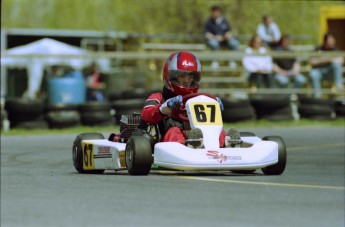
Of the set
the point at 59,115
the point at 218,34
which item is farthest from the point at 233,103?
the point at 218,34

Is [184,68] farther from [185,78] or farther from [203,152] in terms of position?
[203,152]

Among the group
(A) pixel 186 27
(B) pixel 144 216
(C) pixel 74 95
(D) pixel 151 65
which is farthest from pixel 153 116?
(B) pixel 144 216

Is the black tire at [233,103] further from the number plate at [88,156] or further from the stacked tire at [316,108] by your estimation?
the number plate at [88,156]

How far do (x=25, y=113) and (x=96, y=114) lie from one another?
17.7 feet

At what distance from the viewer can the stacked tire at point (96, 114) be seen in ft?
49.7

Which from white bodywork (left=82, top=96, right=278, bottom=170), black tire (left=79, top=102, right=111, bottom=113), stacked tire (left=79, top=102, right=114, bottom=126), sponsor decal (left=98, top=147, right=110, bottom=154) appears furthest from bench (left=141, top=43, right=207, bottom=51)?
white bodywork (left=82, top=96, right=278, bottom=170)

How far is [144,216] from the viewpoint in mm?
62812

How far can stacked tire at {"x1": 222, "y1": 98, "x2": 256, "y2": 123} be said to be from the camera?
48.5 ft

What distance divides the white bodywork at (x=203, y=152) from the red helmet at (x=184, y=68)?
25cm

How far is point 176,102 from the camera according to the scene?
22.8 ft

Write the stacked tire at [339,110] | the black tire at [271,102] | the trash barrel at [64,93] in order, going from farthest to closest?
the stacked tire at [339,110]
the black tire at [271,102]
the trash barrel at [64,93]

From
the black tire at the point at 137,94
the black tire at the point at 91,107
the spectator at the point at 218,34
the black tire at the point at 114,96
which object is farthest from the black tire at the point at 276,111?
the black tire at the point at 114,96

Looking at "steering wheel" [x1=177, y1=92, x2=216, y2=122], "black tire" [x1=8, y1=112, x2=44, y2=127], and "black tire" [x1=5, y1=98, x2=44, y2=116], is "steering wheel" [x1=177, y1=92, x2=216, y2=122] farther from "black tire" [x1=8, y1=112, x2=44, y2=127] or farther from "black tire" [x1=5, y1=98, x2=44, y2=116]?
"black tire" [x1=8, y1=112, x2=44, y2=127]

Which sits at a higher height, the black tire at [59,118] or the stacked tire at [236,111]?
the stacked tire at [236,111]
